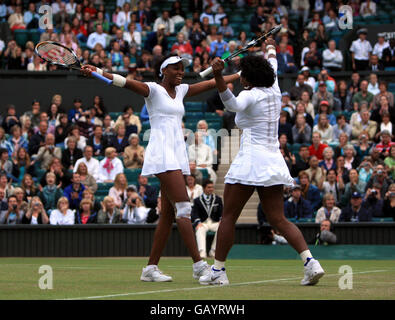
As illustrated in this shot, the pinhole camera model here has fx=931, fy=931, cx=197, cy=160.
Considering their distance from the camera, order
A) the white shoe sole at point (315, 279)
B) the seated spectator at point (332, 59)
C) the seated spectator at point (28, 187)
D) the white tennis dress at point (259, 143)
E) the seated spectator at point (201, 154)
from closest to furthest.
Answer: the white shoe sole at point (315, 279) → the white tennis dress at point (259, 143) → the seated spectator at point (28, 187) → the seated spectator at point (201, 154) → the seated spectator at point (332, 59)

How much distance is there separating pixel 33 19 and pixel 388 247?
14130mm

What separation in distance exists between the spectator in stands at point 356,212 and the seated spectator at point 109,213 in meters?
4.43

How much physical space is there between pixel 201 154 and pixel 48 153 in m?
3.56

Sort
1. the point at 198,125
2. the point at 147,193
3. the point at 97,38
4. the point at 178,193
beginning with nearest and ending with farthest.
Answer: the point at 178,193, the point at 147,193, the point at 198,125, the point at 97,38

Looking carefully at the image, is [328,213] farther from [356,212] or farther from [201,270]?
[201,270]

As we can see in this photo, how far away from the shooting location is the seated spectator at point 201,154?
790 inches

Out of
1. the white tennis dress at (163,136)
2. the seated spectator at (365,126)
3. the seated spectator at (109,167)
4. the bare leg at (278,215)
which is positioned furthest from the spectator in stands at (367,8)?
the bare leg at (278,215)

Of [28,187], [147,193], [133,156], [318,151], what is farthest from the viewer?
[133,156]

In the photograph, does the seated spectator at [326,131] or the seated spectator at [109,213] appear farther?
the seated spectator at [326,131]

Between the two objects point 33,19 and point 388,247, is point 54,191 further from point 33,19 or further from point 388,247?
point 33,19

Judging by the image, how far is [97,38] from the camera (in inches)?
992

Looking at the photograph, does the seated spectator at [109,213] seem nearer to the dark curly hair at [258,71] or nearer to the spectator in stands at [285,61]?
the spectator in stands at [285,61]

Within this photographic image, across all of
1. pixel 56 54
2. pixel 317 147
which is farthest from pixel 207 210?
pixel 56 54
